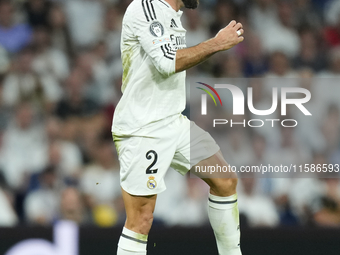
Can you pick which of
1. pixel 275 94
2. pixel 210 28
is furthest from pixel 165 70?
pixel 210 28

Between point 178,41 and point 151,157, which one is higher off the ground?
point 178,41

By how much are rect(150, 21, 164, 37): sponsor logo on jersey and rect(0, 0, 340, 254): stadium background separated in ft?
5.46

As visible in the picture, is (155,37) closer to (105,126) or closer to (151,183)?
(151,183)

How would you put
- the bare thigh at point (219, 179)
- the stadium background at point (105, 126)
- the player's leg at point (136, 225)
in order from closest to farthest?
1. the player's leg at point (136, 225)
2. the bare thigh at point (219, 179)
3. the stadium background at point (105, 126)

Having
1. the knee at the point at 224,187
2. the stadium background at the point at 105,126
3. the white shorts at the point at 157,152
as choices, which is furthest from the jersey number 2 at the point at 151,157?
the stadium background at the point at 105,126

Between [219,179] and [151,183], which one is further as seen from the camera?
[219,179]

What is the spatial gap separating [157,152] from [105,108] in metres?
2.63

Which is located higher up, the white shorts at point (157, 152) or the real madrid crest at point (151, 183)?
the white shorts at point (157, 152)

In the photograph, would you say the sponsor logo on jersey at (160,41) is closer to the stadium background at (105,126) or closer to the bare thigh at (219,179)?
the bare thigh at (219,179)

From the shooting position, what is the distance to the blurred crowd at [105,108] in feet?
16.0

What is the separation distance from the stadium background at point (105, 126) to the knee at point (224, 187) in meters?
0.89

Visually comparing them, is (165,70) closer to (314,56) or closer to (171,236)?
(171,236)

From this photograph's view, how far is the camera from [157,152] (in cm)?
304

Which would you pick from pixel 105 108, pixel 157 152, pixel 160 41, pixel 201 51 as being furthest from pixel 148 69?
pixel 105 108
